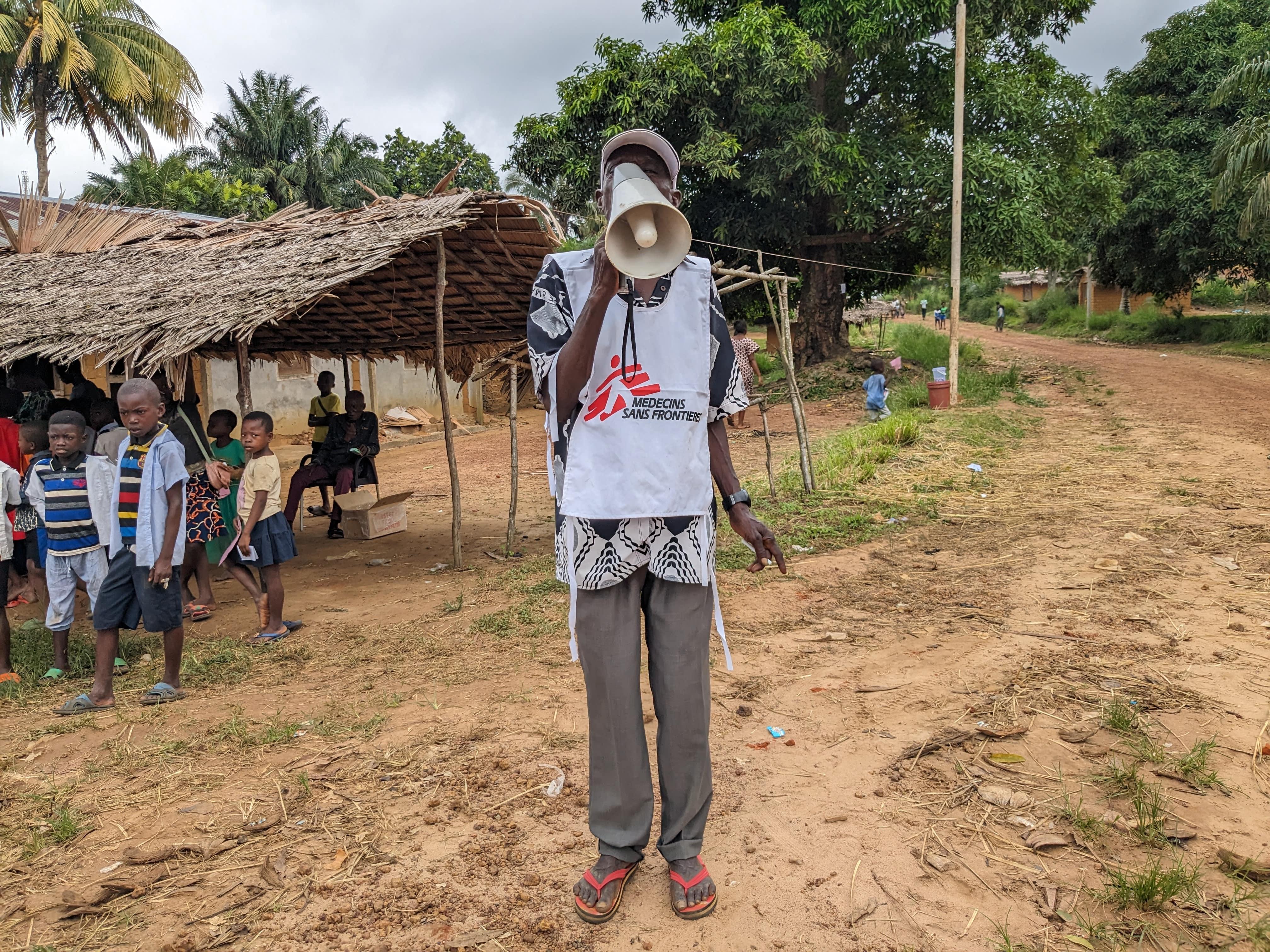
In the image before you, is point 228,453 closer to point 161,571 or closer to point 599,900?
point 161,571

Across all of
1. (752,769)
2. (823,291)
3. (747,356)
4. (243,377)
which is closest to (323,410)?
(243,377)

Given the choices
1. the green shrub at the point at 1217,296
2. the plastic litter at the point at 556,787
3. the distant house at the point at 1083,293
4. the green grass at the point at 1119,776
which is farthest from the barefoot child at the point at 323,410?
the green shrub at the point at 1217,296

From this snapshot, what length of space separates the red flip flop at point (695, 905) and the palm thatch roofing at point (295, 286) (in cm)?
412

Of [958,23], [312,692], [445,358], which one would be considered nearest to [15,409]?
[445,358]

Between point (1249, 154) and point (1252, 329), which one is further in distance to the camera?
point (1252, 329)

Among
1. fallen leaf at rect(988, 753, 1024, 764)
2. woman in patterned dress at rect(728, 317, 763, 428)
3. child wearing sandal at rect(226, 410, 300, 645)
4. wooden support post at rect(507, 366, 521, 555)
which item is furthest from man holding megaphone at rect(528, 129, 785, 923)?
woman in patterned dress at rect(728, 317, 763, 428)

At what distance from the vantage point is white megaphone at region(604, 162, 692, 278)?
1795mm

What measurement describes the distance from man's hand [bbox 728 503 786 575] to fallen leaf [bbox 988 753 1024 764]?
1247mm

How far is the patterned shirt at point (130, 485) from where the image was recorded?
13.0 feet

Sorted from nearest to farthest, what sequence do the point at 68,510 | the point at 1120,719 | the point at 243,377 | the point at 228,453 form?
the point at 1120,719
the point at 68,510
the point at 228,453
the point at 243,377

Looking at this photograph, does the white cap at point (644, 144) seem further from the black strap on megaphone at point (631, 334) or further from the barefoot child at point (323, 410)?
the barefoot child at point (323, 410)

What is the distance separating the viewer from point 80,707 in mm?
3920

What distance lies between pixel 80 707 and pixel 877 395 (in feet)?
36.2

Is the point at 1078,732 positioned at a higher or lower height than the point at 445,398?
lower
